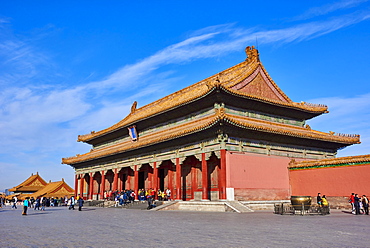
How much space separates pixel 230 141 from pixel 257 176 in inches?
141

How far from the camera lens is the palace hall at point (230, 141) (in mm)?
24797

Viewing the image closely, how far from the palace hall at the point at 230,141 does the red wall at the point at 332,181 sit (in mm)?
954

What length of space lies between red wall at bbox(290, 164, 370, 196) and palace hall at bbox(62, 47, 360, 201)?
954 millimetres

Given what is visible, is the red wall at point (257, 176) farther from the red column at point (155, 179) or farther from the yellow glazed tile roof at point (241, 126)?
the red column at point (155, 179)

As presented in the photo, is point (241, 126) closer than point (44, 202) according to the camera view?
Yes

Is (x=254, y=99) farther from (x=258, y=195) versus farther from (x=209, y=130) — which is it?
(x=258, y=195)

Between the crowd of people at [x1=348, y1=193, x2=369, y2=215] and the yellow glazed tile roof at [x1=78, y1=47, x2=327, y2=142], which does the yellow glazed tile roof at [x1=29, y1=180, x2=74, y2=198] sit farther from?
the crowd of people at [x1=348, y1=193, x2=369, y2=215]

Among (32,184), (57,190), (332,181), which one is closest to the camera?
(332,181)

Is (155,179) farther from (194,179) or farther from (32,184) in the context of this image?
(32,184)

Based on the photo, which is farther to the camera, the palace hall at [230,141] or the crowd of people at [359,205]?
A: the palace hall at [230,141]

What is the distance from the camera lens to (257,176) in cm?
2567

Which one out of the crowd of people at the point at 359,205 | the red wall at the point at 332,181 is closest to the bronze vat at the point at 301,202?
the crowd of people at the point at 359,205

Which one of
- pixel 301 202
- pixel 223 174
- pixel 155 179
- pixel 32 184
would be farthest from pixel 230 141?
pixel 32 184

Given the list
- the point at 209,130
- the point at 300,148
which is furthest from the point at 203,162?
the point at 300,148
